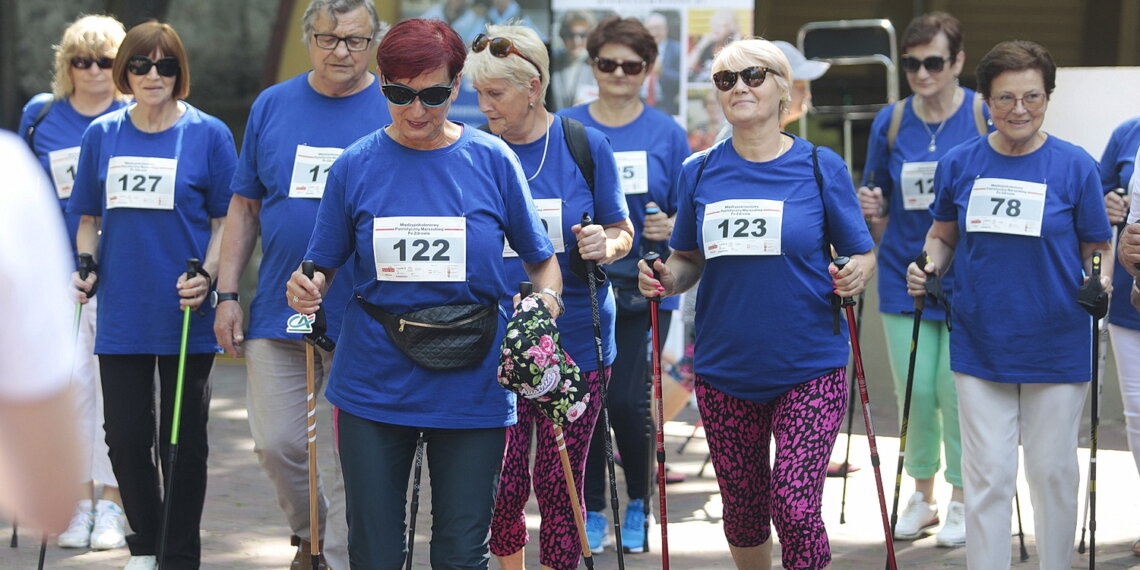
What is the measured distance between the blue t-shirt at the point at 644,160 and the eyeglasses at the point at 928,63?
1.08 m

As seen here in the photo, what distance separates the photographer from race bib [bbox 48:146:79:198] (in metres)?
6.91

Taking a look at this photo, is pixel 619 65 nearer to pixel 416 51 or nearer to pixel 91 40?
pixel 91 40

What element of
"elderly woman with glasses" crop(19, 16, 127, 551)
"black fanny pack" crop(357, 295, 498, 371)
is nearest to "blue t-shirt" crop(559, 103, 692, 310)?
"elderly woman with glasses" crop(19, 16, 127, 551)

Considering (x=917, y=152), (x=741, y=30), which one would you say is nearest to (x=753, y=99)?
(x=917, y=152)

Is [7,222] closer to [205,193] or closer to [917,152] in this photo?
[205,193]

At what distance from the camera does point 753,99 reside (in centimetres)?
501

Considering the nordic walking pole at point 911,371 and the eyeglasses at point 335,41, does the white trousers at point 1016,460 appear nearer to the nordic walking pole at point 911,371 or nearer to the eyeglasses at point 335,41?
the nordic walking pole at point 911,371

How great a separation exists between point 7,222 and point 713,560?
5.05 metres

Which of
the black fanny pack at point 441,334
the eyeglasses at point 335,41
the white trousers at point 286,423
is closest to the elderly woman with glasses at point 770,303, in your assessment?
the black fanny pack at point 441,334

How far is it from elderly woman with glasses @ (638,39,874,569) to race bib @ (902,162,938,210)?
1.85 meters

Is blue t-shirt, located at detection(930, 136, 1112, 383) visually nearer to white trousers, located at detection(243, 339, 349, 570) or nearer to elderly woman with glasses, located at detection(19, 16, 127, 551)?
white trousers, located at detection(243, 339, 349, 570)

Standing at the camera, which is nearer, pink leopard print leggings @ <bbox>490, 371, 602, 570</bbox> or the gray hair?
pink leopard print leggings @ <bbox>490, 371, 602, 570</bbox>

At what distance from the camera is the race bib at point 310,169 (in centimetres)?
536

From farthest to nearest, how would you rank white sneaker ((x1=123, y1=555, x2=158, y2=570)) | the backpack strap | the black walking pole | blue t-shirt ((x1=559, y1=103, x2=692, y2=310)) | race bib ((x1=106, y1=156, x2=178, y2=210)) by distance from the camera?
the backpack strap < blue t-shirt ((x1=559, y1=103, x2=692, y2=310)) < white sneaker ((x1=123, y1=555, x2=158, y2=570)) < race bib ((x1=106, y1=156, x2=178, y2=210)) < the black walking pole
